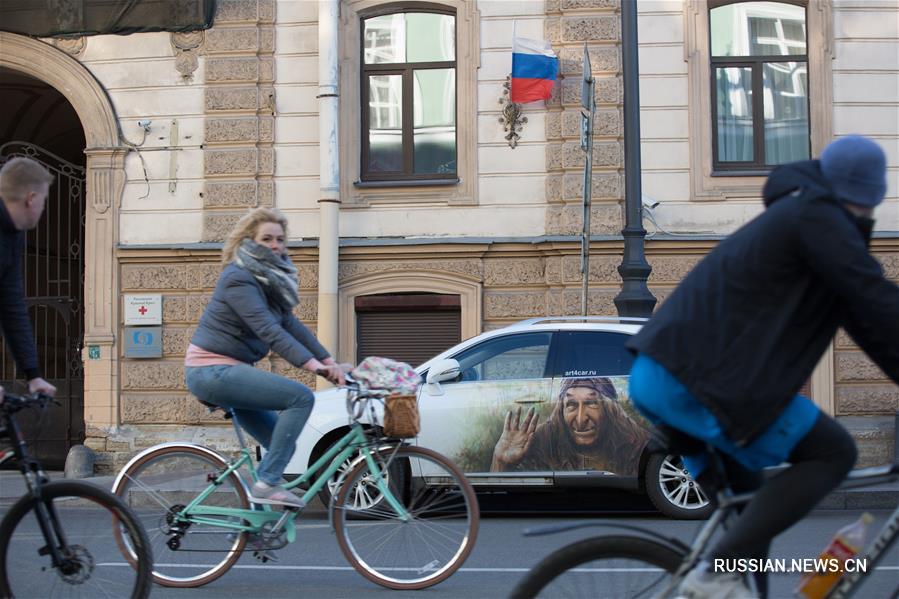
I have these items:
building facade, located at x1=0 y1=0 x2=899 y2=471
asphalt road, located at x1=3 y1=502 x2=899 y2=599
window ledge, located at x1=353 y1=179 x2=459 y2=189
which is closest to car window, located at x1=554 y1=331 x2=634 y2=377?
asphalt road, located at x1=3 y1=502 x2=899 y2=599

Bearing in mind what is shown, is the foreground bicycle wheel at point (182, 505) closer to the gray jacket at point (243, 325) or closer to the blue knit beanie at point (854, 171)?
the gray jacket at point (243, 325)

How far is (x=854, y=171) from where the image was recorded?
326 cm

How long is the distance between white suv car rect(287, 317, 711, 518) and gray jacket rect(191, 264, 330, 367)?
380 centimetres

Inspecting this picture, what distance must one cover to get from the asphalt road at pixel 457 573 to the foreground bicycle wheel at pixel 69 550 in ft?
0.40

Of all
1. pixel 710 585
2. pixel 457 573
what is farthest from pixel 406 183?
pixel 710 585

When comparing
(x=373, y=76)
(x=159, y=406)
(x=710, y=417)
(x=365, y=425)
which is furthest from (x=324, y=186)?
(x=710, y=417)

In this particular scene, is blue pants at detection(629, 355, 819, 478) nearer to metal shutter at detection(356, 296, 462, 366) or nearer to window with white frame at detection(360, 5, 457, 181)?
metal shutter at detection(356, 296, 462, 366)

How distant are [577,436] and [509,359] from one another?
84 centimetres

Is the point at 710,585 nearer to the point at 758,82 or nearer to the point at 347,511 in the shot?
the point at 347,511

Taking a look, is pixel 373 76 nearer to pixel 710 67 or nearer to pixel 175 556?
pixel 710 67

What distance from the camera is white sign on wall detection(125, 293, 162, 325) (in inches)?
576

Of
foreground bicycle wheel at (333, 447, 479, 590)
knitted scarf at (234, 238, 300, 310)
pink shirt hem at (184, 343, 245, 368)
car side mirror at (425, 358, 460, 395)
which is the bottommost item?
foreground bicycle wheel at (333, 447, 479, 590)

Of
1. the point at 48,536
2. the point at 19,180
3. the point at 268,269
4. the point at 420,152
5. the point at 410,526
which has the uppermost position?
the point at 420,152

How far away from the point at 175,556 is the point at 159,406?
8.81 metres
